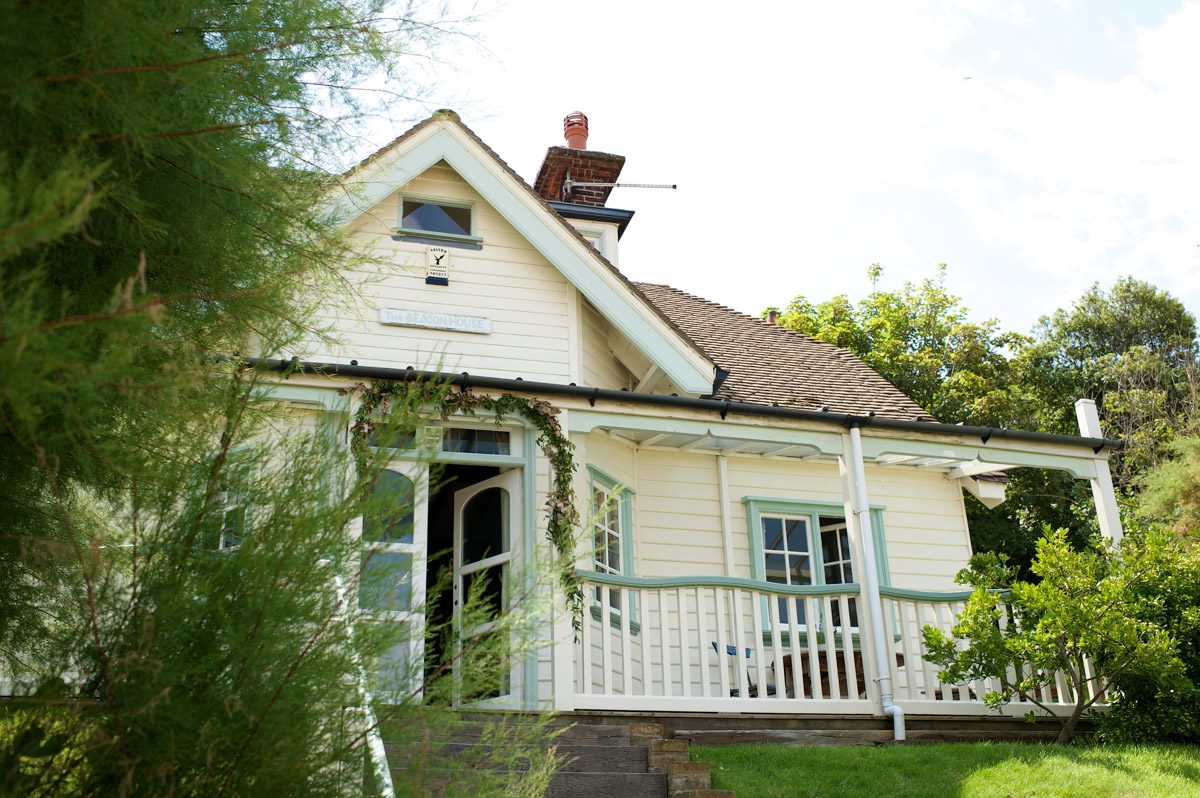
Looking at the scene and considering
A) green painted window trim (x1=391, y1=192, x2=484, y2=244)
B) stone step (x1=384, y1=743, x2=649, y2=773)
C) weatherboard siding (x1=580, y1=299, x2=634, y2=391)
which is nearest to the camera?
stone step (x1=384, y1=743, x2=649, y2=773)

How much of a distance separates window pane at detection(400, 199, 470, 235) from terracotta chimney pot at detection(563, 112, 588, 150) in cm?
411

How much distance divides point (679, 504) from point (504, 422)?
2.90 meters

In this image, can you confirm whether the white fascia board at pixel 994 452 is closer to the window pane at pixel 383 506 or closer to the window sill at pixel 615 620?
the window sill at pixel 615 620

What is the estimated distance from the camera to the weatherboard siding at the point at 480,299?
31.1 ft

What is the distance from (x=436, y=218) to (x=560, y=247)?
56.1 inches

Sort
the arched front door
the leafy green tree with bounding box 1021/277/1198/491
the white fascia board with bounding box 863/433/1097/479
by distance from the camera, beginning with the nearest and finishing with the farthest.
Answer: the arched front door, the white fascia board with bounding box 863/433/1097/479, the leafy green tree with bounding box 1021/277/1198/491

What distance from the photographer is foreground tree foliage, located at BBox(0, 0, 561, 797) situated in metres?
2.26

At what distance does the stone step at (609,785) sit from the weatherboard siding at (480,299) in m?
4.59

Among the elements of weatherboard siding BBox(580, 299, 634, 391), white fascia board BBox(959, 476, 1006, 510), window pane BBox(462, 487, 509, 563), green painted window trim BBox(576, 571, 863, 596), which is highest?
weatherboard siding BBox(580, 299, 634, 391)

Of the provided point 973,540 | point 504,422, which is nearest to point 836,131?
point 504,422

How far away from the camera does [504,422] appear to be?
858 centimetres

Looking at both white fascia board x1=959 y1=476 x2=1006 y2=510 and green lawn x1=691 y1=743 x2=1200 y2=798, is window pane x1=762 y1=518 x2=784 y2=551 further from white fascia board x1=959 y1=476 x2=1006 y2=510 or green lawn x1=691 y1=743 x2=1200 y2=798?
green lawn x1=691 y1=743 x2=1200 y2=798

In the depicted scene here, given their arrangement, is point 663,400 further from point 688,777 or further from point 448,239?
point 688,777

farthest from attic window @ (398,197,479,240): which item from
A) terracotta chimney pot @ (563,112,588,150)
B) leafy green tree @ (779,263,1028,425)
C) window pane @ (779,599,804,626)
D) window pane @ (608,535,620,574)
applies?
leafy green tree @ (779,263,1028,425)
